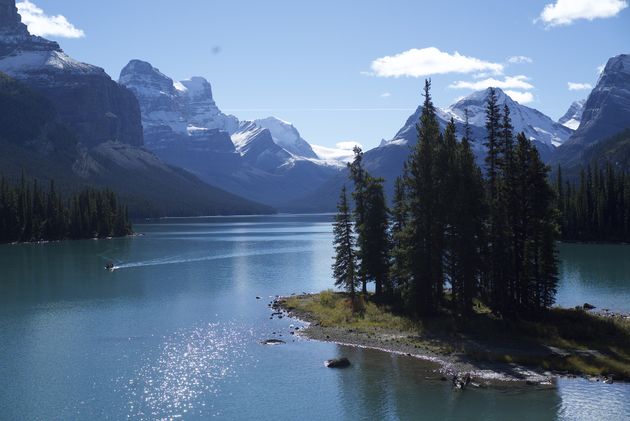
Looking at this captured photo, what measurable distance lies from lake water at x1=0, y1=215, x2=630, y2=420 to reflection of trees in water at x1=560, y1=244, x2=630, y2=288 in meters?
1.11

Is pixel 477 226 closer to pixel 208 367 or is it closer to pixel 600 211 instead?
pixel 208 367

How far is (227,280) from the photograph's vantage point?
380 ft

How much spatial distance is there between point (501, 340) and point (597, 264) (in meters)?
81.8

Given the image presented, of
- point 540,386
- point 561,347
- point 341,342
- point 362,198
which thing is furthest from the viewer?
point 362,198

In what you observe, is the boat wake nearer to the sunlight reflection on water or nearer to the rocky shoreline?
the sunlight reflection on water

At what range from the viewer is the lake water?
43.1 m

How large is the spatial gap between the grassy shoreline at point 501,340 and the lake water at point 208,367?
8.42ft

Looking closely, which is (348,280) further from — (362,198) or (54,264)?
(54,264)

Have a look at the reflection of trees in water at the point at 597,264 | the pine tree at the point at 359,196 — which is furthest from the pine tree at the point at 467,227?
the reflection of trees in water at the point at 597,264

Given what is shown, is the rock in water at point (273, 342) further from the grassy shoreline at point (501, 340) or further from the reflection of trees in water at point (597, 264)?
the reflection of trees in water at point (597, 264)

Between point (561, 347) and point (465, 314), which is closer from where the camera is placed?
point (561, 347)

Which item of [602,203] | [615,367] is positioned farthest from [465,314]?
[602,203]

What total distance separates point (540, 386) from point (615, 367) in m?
7.04

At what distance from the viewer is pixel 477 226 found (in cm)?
6256
